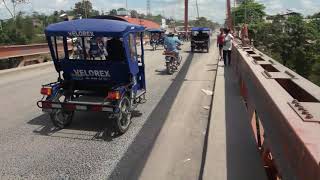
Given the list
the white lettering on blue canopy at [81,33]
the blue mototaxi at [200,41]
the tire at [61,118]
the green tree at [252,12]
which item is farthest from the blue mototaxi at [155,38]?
the green tree at [252,12]

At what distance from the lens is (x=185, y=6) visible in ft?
271

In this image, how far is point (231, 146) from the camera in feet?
22.3

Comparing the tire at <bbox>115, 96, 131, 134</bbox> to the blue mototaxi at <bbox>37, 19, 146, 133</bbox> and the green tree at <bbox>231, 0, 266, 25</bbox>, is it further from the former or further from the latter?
the green tree at <bbox>231, 0, 266, 25</bbox>

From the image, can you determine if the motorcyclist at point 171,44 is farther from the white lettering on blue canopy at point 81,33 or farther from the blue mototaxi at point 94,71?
the white lettering on blue canopy at point 81,33

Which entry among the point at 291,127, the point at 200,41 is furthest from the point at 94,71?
the point at 200,41

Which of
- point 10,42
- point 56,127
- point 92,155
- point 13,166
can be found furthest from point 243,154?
point 10,42

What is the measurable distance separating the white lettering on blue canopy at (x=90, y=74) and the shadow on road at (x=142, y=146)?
4.43 feet

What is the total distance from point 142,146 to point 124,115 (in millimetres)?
1045

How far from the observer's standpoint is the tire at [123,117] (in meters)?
7.94

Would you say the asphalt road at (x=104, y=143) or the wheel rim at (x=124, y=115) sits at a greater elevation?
the wheel rim at (x=124, y=115)

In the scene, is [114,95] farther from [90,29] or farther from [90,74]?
[90,29]

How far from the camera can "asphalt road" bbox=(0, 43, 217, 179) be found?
6191 millimetres

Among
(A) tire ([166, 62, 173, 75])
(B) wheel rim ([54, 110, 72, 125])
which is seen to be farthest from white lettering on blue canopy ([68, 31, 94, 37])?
(A) tire ([166, 62, 173, 75])

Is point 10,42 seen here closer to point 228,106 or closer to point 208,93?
point 208,93
